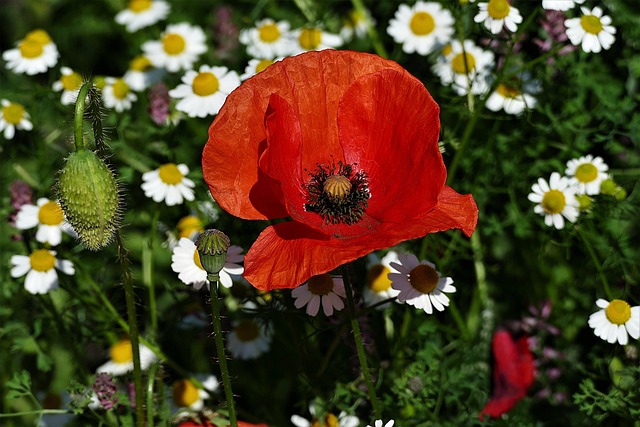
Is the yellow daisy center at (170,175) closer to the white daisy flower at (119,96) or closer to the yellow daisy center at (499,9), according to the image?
the white daisy flower at (119,96)

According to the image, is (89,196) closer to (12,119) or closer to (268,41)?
(12,119)

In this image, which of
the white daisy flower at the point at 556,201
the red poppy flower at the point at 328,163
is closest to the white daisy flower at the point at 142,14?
the red poppy flower at the point at 328,163

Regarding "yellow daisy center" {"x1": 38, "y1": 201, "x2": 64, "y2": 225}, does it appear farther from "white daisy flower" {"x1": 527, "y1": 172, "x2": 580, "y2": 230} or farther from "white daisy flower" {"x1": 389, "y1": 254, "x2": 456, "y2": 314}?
"white daisy flower" {"x1": 527, "y1": 172, "x2": 580, "y2": 230}

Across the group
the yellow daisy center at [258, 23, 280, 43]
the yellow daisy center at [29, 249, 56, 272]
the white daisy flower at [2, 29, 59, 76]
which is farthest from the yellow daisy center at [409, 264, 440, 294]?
the white daisy flower at [2, 29, 59, 76]

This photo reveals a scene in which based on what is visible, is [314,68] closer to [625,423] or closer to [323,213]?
[323,213]

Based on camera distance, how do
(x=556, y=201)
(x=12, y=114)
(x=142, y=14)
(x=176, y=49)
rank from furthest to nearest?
(x=142, y=14) < (x=176, y=49) < (x=12, y=114) < (x=556, y=201)

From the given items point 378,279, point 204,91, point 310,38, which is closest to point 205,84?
point 204,91
